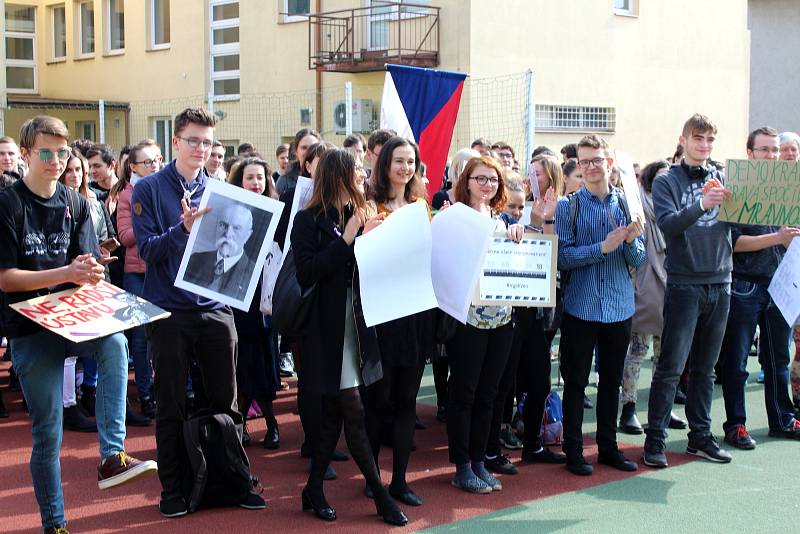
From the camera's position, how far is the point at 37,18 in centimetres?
2861

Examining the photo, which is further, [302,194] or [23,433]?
[23,433]

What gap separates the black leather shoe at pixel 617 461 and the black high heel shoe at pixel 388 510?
1.70m

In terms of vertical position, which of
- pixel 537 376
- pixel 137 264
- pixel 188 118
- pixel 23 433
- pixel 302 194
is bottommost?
pixel 23 433

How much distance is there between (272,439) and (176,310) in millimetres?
1949

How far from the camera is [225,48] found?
23484 mm

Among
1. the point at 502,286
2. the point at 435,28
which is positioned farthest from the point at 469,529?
the point at 435,28

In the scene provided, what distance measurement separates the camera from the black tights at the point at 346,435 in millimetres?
5443

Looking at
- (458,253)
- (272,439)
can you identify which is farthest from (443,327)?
(272,439)

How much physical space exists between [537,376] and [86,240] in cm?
313

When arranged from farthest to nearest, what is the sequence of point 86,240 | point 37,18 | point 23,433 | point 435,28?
point 37,18
point 435,28
point 23,433
point 86,240

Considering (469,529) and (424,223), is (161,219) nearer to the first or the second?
(424,223)

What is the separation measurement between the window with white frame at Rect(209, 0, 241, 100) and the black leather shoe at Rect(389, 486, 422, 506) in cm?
1837

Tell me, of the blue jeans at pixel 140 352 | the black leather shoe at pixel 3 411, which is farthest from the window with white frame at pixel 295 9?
the black leather shoe at pixel 3 411

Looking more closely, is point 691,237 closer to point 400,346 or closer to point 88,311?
point 400,346
